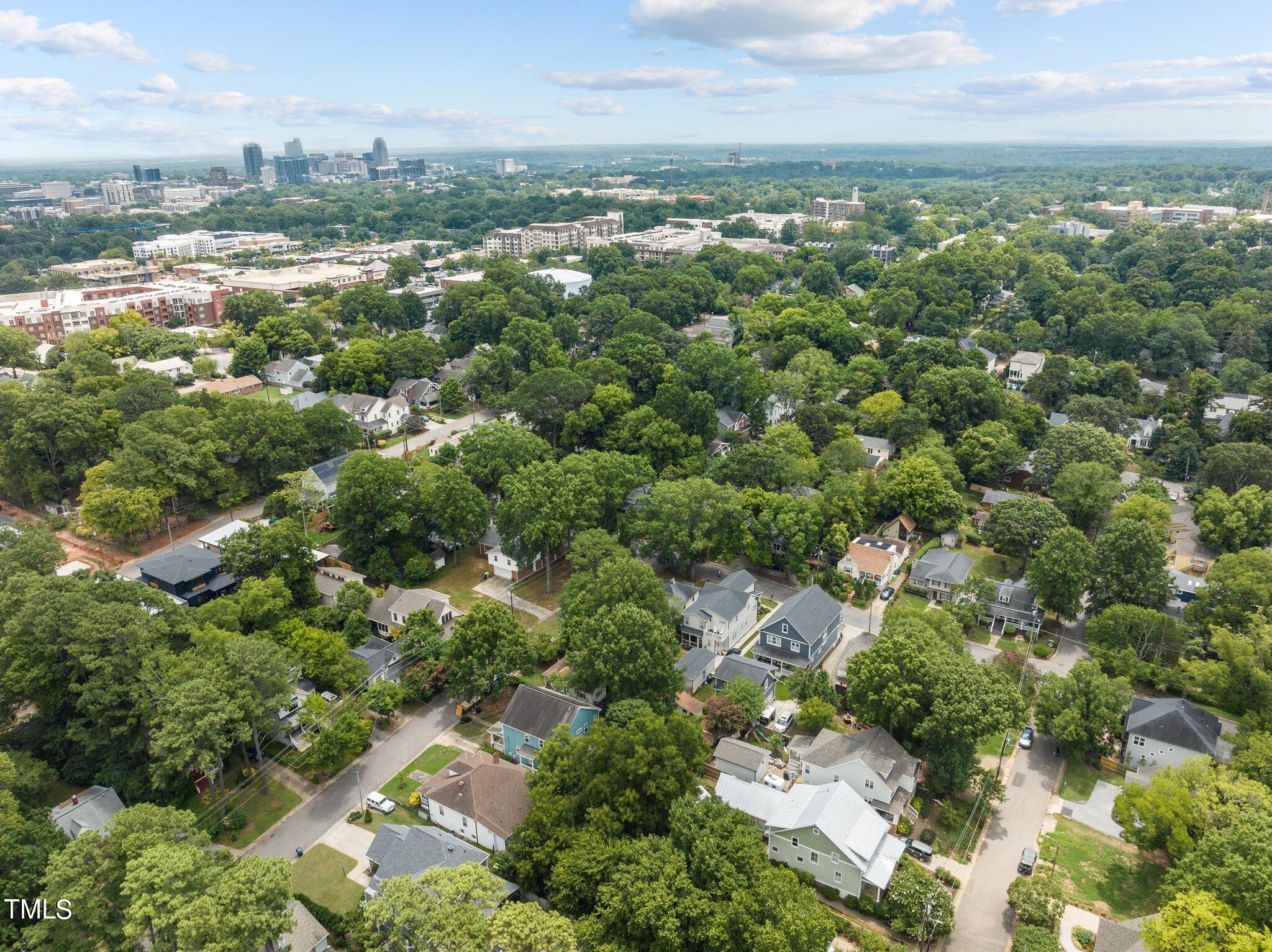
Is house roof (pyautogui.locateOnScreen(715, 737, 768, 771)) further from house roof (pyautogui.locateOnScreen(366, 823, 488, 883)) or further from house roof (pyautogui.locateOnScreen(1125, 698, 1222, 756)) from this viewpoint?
house roof (pyautogui.locateOnScreen(1125, 698, 1222, 756))

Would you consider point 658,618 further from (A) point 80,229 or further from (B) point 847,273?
(A) point 80,229

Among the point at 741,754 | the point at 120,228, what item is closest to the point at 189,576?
the point at 741,754

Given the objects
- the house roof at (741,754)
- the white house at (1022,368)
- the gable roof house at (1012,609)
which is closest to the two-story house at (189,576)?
the house roof at (741,754)

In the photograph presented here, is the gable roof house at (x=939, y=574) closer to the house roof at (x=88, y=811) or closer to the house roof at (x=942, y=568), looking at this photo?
the house roof at (x=942, y=568)

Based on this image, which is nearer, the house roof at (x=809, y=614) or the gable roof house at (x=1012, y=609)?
the house roof at (x=809, y=614)

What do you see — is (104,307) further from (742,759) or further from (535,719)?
(742,759)

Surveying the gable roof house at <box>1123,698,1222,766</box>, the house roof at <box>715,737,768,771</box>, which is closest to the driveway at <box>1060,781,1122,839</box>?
the gable roof house at <box>1123,698,1222,766</box>
